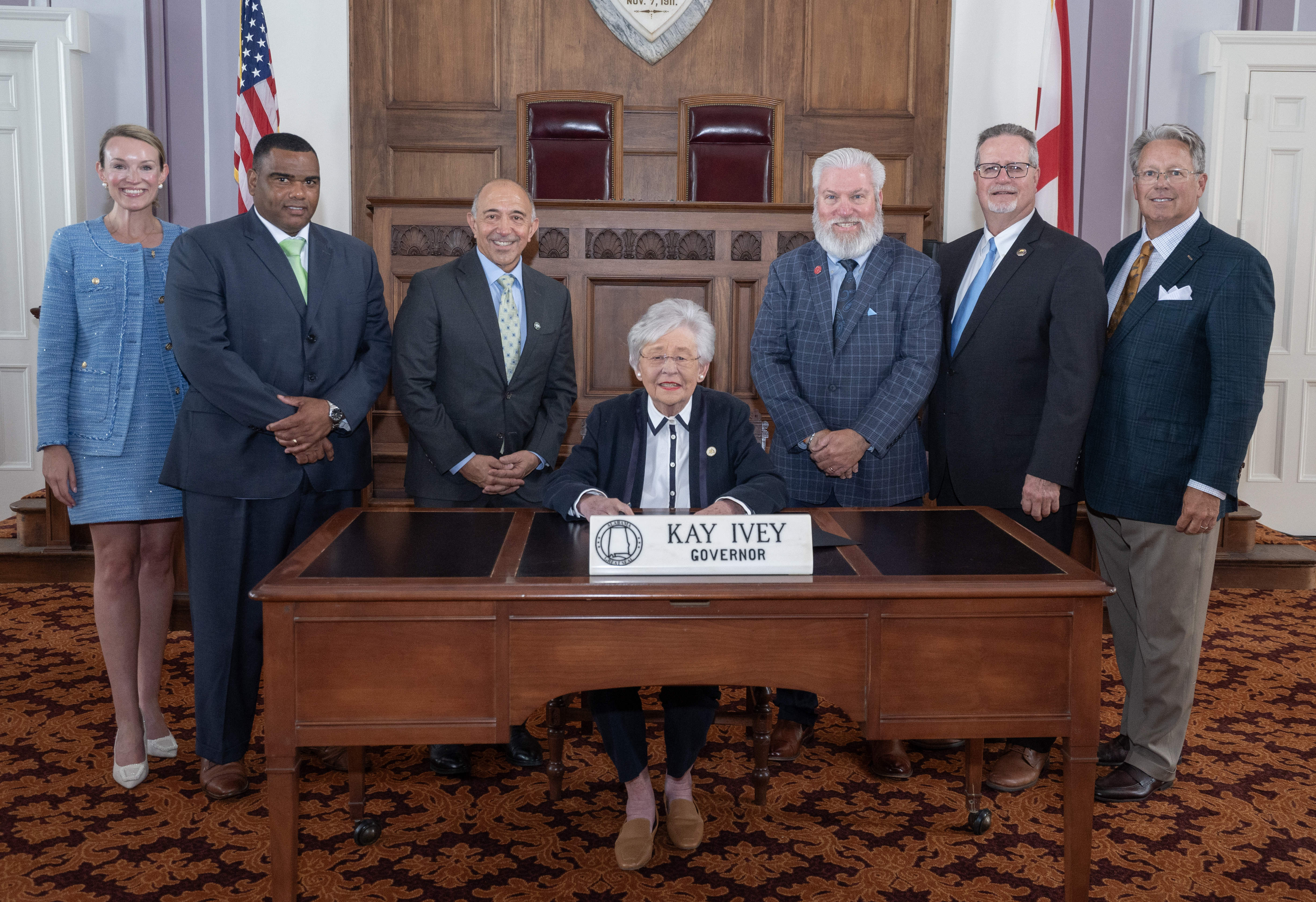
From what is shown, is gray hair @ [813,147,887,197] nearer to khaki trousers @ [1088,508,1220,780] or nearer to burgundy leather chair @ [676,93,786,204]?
khaki trousers @ [1088,508,1220,780]

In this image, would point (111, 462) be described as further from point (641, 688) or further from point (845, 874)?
point (845, 874)

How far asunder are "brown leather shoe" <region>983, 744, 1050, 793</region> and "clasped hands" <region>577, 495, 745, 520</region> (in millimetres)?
1103

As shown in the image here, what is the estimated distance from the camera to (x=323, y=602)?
1.72 m

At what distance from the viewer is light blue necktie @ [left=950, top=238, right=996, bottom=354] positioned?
2.76m

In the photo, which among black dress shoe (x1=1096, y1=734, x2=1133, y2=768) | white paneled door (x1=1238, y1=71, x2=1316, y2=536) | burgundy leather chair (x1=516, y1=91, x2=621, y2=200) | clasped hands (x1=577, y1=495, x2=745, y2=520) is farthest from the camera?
white paneled door (x1=1238, y1=71, x2=1316, y2=536)

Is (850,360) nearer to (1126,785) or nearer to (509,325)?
(509,325)

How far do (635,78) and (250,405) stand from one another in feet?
13.7

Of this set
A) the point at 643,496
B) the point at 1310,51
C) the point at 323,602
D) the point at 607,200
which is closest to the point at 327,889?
the point at 323,602

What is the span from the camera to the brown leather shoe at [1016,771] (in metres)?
2.59

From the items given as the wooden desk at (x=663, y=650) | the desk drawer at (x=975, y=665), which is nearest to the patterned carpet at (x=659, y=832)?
the wooden desk at (x=663, y=650)

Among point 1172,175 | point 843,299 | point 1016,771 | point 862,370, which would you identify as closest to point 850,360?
point 862,370

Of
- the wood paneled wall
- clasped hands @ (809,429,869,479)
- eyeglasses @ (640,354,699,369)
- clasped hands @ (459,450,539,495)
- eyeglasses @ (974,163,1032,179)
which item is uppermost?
the wood paneled wall

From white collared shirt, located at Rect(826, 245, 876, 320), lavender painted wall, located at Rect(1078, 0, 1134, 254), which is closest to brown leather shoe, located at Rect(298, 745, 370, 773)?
white collared shirt, located at Rect(826, 245, 876, 320)

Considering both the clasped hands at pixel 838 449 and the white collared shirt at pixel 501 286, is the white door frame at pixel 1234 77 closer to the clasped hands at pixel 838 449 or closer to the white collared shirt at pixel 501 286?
the clasped hands at pixel 838 449
